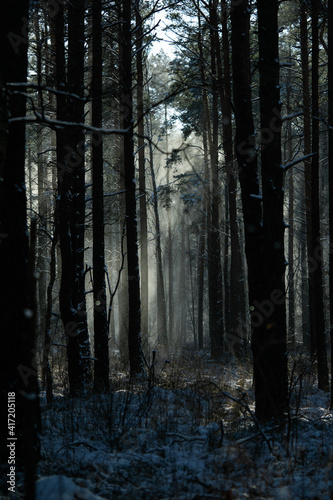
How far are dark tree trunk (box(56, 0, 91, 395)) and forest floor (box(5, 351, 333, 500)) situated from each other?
4.55ft

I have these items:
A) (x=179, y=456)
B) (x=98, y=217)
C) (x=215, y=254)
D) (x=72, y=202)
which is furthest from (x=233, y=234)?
(x=179, y=456)

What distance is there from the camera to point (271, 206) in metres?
6.16

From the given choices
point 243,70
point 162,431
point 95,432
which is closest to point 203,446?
point 162,431

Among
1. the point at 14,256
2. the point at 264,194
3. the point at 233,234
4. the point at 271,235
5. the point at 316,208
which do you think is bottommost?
the point at 14,256

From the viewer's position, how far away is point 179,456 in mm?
4457

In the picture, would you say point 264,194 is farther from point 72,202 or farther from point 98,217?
point 72,202

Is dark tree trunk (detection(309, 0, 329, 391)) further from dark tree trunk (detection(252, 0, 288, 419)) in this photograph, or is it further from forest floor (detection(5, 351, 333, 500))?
dark tree trunk (detection(252, 0, 288, 419))

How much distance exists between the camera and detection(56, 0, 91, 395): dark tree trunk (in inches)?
302

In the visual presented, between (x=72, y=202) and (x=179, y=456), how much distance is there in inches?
214

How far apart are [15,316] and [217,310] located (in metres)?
12.6

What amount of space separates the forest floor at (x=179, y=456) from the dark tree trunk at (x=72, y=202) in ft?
4.55

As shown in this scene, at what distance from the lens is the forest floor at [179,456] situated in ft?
11.6

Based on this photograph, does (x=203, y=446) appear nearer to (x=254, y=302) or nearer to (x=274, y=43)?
(x=254, y=302)

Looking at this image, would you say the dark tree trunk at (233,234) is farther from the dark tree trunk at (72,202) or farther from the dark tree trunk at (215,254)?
the dark tree trunk at (72,202)
